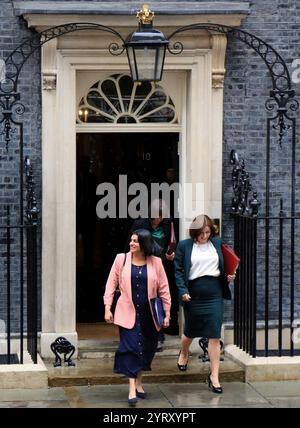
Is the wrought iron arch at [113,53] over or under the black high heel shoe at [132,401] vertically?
over

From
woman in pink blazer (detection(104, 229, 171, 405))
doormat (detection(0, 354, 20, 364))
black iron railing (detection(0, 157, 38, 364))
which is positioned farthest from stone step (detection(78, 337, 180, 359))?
woman in pink blazer (detection(104, 229, 171, 405))

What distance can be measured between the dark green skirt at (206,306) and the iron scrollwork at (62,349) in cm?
138

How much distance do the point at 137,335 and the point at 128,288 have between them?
439mm

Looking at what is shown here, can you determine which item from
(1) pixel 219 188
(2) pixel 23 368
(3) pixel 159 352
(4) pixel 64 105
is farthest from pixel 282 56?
(2) pixel 23 368

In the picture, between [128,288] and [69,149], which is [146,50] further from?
[128,288]

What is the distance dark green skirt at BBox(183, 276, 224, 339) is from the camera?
1120 centimetres

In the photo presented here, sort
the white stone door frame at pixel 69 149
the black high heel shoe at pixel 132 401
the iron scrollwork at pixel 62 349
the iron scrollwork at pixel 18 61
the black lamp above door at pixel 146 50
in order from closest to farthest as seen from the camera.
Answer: the black high heel shoe at pixel 132 401
the black lamp above door at pixel 146 50
the iron scrollwork at pixel 18 61
the iron scrollwork at pixel 62 349
the white stone door frame at pixel 69 149

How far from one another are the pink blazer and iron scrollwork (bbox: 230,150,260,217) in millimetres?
1351

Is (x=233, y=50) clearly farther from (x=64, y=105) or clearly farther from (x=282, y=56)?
(x=64, y=105)

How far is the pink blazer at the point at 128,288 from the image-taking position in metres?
10.7

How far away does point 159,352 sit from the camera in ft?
41.1

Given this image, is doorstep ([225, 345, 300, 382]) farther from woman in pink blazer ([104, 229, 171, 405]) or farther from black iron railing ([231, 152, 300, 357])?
woman in pink blazer ([104, 229, 171, 405])

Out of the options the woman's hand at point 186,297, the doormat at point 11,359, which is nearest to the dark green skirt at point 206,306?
the woman's hand at point 186,297

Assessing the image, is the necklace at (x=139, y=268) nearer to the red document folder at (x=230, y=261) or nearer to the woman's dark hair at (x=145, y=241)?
the woman's dark hair at (x=145, y=241)
